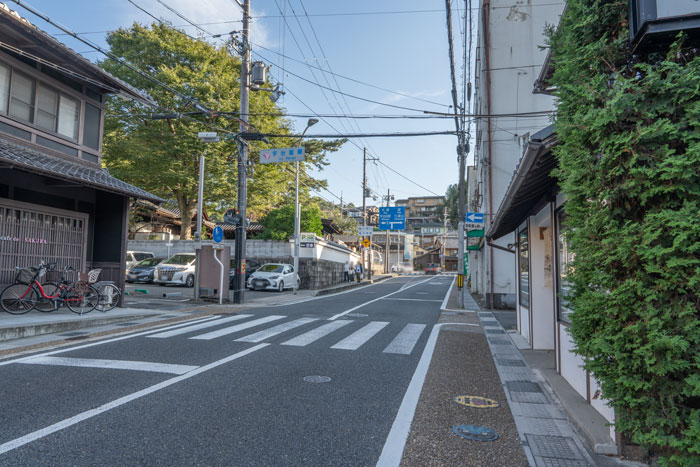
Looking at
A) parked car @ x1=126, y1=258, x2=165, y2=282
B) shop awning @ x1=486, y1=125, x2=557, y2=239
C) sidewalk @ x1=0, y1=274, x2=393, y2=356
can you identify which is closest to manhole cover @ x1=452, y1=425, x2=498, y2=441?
shop awning @ x1=486, y1=125, x2=557, y2=239

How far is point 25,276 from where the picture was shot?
9.66 metres

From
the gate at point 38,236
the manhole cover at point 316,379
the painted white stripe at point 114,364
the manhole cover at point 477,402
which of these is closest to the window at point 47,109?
the gate at point 38,236

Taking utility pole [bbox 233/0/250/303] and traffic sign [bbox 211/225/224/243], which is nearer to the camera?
traffic sign [bbox 211/225/224/243]

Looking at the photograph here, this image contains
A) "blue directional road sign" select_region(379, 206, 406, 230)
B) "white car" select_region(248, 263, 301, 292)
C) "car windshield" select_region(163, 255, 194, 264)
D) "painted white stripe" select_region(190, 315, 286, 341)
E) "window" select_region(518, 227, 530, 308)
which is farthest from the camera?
"blue directional road sign" select_region(379, 206, 406, 230)

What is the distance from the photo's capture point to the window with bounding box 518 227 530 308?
8.83 meters

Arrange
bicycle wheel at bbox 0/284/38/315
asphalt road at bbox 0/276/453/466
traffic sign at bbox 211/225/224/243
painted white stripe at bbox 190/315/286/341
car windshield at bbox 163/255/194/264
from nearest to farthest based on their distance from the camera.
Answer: asphalt road at bbox 0/276/453/466, painted white stripe at bbox 190/315/286/341, bicycle wheel at bbox 0/284/38/315, traffic sign at bbox 211/225/224/243, car windshield at bbox 163/255/194/264

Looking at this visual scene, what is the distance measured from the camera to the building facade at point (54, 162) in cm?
978

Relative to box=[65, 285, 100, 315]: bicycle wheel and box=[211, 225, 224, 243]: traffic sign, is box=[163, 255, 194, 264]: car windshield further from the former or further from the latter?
box=[65, 285, 100, 315]: bicycle wheel

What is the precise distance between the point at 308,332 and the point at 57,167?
6.75 metres

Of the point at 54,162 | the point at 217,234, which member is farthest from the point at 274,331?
the point at 217,234

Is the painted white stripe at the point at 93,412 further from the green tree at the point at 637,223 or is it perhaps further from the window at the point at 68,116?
the window at the point at 68,116

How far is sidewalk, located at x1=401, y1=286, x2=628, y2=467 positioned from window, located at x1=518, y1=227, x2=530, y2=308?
188 centimetres

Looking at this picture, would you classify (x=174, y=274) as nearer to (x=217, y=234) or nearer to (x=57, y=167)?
(x=217, y=234)

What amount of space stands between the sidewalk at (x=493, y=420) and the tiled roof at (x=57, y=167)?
331 inches
